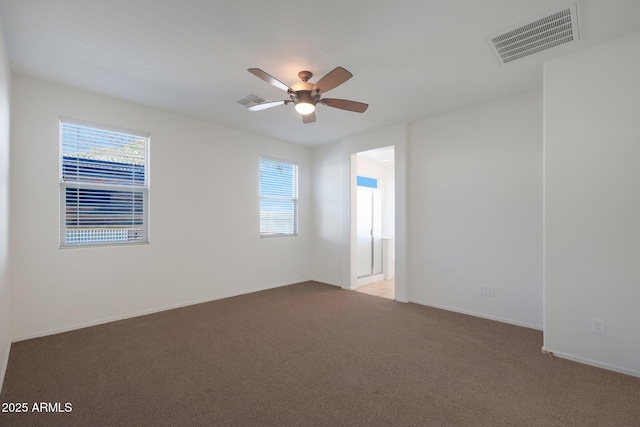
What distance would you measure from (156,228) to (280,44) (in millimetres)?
2956

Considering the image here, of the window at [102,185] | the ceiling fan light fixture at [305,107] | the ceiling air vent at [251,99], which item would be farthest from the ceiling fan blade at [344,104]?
the window at [102,185]

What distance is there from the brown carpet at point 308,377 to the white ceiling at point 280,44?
276cm

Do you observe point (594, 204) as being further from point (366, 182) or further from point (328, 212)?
point (366, 182)

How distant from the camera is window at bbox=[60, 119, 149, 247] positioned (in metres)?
3.52

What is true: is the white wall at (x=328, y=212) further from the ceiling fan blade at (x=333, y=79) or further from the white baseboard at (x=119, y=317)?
the ceiling fan blade at (x=333, y=79)

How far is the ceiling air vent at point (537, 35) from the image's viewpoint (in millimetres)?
2246

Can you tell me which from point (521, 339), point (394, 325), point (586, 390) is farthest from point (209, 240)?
point (586, 390)

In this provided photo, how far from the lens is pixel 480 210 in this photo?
4.00m

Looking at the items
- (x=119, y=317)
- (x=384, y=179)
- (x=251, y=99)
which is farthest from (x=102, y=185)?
(x=384, y=179)

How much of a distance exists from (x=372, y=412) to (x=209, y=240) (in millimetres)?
3513

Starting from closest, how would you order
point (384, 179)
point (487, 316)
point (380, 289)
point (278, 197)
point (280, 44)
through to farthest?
point (280, 44) < point (487, 316) < point (380, 289) < point (278, 197) < point (384, 179)

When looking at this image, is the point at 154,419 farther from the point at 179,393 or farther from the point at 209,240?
the point at 209,240

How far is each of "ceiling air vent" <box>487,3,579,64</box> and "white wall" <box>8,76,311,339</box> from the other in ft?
12.7

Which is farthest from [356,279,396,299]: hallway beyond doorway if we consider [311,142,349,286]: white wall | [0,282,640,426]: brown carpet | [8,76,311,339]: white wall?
[0,282,640,426]: brown carpet
